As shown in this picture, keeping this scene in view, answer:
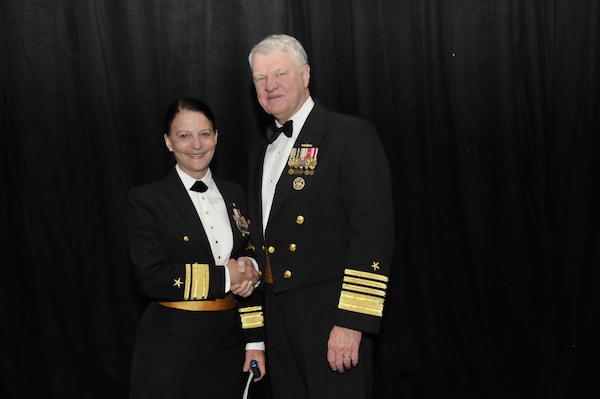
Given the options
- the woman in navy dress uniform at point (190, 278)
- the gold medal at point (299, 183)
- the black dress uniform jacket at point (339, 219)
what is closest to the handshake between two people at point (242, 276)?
the woman in navy dress uniform at point (190, 278)

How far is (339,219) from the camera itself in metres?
2.09

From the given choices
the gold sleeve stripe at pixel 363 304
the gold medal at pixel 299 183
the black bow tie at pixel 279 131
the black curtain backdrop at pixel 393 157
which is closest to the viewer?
the gold sleeve stripe at pixel 363 304

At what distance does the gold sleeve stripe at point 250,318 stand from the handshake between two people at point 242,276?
0.14 metres

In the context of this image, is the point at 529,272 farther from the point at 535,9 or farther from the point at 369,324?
the point at 369,324

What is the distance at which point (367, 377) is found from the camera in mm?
2084

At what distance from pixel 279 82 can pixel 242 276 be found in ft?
2.22

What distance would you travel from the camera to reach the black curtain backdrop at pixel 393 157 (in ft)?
10.6

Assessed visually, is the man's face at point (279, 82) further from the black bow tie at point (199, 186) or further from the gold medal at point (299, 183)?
the black bow tie at point (199, 186)

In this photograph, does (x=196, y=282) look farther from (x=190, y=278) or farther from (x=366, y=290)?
(x=366, y=290)

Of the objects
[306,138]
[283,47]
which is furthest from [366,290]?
[283,47]

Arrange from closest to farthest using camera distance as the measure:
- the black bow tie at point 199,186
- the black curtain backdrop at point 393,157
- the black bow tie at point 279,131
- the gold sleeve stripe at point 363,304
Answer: the gold sleeve stripe at point 363,304
the black bow tie at point 279,131
the black bow tie at point 199,186
the black curtain backdrop at point 393,157

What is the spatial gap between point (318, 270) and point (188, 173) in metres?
0.63

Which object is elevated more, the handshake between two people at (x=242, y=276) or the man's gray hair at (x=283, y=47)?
the man's gray hair at (x=283, y=47)

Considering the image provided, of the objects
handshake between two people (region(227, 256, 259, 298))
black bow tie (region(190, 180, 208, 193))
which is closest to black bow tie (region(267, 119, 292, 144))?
black bow tie (region(190, 180, 208, 193))
